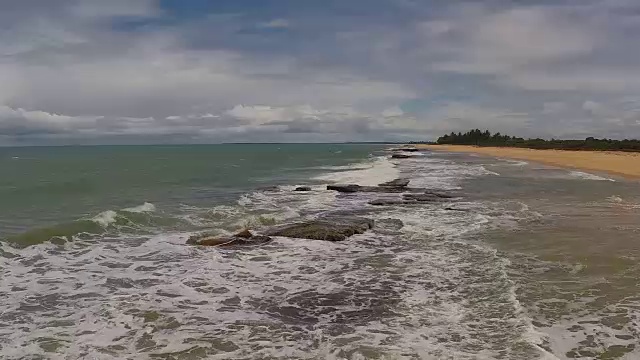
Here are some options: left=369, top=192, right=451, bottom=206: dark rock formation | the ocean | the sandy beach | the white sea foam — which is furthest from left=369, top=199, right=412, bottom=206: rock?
the sandy beach

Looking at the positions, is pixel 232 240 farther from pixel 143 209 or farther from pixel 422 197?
pixel 422 197

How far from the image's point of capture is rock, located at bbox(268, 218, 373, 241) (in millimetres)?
16781

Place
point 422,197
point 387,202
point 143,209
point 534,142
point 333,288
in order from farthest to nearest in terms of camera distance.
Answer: point 534,142 → point 422,197 → point 387,202 → point 143,209 → point 333,288

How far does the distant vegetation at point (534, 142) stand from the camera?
325ft

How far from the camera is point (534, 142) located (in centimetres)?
13462

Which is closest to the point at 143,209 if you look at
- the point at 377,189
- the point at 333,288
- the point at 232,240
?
the point at 232,240

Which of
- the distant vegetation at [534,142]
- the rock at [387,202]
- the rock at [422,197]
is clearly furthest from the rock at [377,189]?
the distant vegetation at [534,142]

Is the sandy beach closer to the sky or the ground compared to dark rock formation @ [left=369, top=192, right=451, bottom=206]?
closer to the sky

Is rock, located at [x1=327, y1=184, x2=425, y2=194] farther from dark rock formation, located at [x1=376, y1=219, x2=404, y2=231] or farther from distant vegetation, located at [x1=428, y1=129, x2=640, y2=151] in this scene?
distant vegetation, located at [x1=428, y1=129, x2=640, y2=151]

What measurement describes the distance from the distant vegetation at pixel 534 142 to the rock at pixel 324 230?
286 ft

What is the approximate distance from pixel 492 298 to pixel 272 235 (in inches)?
322

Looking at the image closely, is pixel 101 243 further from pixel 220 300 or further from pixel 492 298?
pixel 492 298

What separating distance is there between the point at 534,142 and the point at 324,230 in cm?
12908

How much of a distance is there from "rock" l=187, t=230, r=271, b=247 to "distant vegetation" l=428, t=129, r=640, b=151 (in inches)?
3565
